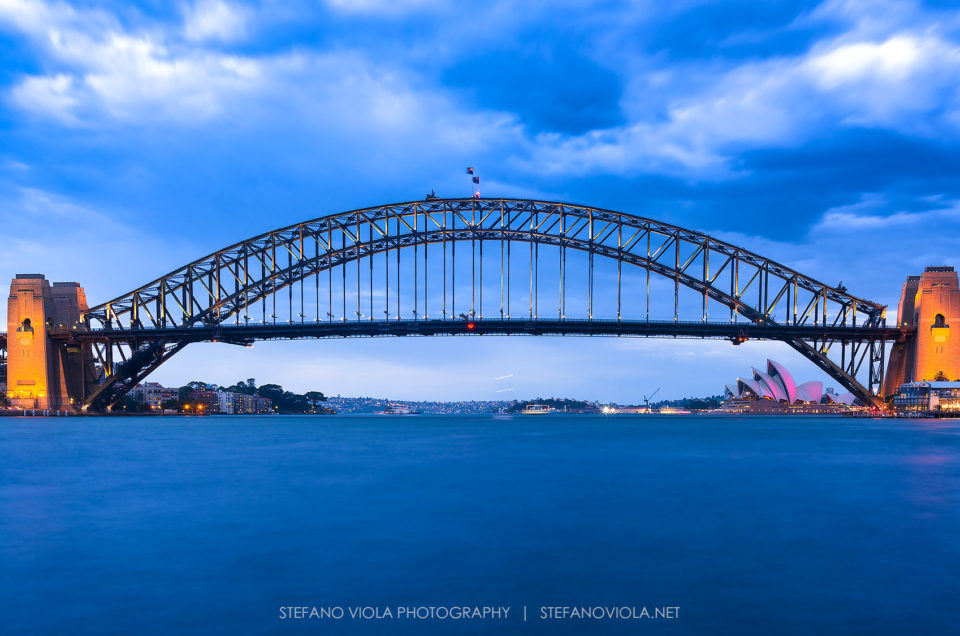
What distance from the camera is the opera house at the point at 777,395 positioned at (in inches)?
5138

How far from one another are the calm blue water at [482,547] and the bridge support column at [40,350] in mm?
49505

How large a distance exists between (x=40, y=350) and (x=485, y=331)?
43.1 m

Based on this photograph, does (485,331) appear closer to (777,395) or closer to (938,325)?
(938,325)

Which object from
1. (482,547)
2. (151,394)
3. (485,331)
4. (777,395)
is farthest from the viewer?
(151,394)

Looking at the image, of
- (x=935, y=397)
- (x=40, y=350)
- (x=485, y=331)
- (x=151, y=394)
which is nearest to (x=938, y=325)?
(x=935, y=397)

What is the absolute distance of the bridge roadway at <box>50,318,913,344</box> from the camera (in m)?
63.9

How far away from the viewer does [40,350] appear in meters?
66.4

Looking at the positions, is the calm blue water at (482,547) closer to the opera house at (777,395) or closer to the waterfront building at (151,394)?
the opera house at (777,395)

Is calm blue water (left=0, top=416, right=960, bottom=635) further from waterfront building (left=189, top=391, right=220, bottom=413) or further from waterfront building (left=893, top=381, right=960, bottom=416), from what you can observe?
waterfront building (left=189, top=391, right=220, bottom=413)

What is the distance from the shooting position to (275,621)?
26.9 ft

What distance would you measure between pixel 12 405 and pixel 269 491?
217 ft

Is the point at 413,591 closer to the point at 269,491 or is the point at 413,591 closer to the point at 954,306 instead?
the point at 269,491

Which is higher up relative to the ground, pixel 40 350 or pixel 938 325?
pixel 938 325

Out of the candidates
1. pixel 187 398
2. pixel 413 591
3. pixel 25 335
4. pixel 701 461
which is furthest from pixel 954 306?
pixel 187 398
